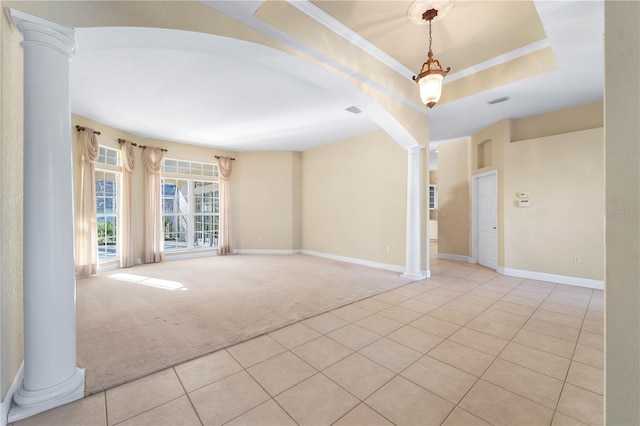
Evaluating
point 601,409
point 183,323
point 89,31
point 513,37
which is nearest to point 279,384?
point 183,323

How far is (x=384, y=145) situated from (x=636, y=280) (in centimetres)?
534

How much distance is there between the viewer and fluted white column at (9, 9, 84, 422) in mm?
1565

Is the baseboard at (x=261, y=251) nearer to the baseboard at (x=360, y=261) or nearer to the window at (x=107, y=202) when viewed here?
the baseboard at (x=360, y=261)

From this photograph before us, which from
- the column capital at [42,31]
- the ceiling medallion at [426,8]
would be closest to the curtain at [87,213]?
the column capital at [42,31]

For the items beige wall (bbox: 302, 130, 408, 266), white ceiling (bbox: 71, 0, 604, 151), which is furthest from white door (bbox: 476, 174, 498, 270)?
beige wall (bbox: 302, 130, 408, 266)

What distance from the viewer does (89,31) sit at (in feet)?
5.80

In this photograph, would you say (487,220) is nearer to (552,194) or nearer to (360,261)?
(552,194)

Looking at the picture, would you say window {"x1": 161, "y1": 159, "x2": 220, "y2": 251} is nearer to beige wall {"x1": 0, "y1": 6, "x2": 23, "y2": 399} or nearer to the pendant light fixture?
beige wall {"x1": 0, "y1": 6, "x2": 23, "y2": 399}

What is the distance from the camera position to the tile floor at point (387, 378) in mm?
1576

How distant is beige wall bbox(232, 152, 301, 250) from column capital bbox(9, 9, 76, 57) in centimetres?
630

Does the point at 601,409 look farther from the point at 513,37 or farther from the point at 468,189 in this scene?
the point at 468,189

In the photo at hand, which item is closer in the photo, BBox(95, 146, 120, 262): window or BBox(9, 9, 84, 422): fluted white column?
BBox(9, 9, 84, 422): fluted white column

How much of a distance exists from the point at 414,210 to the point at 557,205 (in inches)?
98.0

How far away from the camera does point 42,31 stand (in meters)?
1.59
